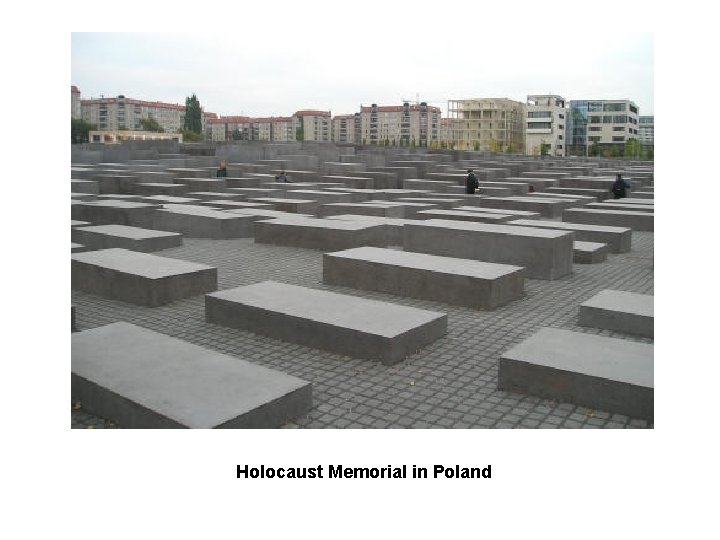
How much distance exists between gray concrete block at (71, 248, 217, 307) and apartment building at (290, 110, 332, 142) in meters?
157

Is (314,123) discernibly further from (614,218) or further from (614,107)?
(614,218)

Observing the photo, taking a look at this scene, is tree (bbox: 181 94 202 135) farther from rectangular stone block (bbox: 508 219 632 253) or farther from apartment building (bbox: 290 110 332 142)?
rectangular stone block (bbox: 508 219 632 253)

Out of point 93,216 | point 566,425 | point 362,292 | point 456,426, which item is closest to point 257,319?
point 362,292

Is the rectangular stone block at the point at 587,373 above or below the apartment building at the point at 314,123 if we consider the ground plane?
below

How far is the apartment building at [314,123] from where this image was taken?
556 ft

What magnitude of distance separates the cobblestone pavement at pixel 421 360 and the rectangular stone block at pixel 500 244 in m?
0.34

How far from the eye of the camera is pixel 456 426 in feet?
19.2

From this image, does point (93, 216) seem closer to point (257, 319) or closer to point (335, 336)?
point (257, 319)

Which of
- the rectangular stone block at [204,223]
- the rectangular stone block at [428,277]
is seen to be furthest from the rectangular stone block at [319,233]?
the rectangular stone block at [428,277]

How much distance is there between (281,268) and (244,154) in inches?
1282

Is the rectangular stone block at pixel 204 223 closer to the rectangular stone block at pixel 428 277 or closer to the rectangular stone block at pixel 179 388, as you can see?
the rectangular stone block at pixel 428 277

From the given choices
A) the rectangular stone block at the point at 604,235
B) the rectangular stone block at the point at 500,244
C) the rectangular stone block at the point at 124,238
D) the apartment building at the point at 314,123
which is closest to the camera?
the rectangular stone block at the point at 500,244

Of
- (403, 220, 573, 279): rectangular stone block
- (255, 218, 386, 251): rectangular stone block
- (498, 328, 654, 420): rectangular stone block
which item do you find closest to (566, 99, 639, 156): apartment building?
(255, 218, 386, 251): rectangular stone block

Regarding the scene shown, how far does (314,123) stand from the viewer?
17012cm
